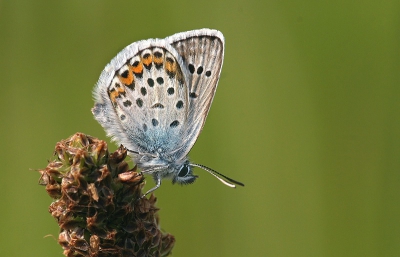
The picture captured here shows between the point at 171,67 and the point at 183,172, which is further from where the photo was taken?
the point at 171,67

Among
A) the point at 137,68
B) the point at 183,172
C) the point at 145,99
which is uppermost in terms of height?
the point at 137,68

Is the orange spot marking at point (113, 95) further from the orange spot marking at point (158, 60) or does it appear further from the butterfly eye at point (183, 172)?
the butterfly eye at point (183, 172)

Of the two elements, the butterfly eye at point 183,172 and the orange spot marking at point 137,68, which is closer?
the butterfly eye at point 183,172

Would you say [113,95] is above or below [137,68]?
below

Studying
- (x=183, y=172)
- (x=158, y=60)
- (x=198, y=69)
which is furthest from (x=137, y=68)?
(x=183, y=172)

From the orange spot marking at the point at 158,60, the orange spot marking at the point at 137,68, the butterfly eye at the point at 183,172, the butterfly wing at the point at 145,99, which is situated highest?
the orange spot marking at the point at 158,60

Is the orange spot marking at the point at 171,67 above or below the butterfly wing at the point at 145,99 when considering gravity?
above

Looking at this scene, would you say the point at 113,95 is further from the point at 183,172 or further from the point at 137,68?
the point at 183,172

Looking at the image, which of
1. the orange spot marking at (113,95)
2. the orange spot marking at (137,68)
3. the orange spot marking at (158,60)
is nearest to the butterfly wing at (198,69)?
the orange spot marking at (158,60)

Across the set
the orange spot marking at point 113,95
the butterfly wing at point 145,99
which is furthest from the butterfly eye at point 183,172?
the orange spot marking at point 113,95
